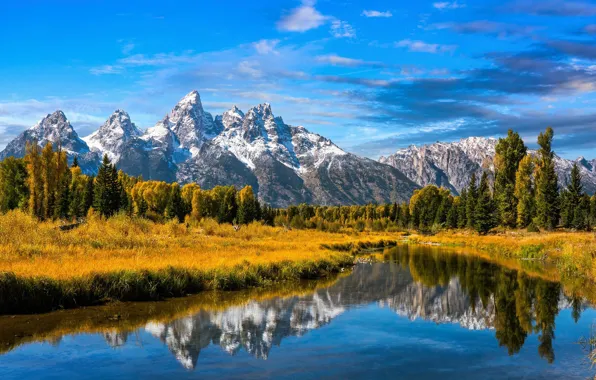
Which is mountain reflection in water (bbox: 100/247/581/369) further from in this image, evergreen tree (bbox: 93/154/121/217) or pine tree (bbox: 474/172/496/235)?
evergreen tree (bbox: 93/154/121/217)

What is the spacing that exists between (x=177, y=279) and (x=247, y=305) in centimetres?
431

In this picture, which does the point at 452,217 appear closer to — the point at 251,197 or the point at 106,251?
the point at 251,197

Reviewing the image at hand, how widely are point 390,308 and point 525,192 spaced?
254ft

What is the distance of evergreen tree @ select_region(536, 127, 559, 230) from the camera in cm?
8675

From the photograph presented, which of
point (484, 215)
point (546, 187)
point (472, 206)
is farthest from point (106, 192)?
point (546, 187)

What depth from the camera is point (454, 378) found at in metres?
14.9

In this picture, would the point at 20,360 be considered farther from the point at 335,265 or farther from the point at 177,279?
the point at 335,265

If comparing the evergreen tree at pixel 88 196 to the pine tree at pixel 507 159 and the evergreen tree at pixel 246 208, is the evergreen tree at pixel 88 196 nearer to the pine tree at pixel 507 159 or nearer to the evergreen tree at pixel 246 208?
the evergreen tree at pixel 246 208

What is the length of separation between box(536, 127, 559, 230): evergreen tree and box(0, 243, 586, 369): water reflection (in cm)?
5060

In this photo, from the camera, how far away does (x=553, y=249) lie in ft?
194

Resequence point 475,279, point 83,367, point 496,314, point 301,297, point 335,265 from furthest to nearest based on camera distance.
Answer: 1. point 335,265
2. point 475,279
3. point 301,297
4. point 496,314
5. point 83,367

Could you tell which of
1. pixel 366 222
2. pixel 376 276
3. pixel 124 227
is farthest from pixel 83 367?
pixel 366 222

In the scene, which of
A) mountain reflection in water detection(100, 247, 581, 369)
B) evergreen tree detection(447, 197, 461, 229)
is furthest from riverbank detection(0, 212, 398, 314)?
evergreen tree detection(447, 197, 461, 229)

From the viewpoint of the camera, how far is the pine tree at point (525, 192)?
298ft
